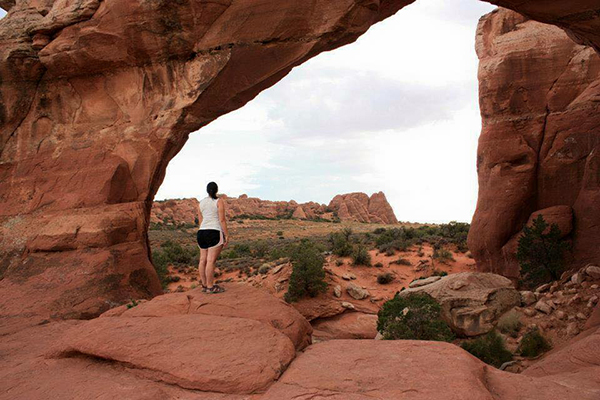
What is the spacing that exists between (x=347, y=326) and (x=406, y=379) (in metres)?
9.45

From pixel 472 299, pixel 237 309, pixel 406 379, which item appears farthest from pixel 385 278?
pixel 406 379

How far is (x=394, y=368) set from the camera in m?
3.96

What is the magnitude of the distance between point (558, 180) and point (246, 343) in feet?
48.1

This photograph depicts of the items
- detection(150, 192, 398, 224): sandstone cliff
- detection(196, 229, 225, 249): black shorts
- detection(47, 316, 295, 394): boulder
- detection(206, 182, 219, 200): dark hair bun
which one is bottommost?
detection(150, 192, 398, 224): sandstone cliff

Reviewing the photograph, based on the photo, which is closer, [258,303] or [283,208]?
[258,303]

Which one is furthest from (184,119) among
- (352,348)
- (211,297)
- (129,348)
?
(352,348)

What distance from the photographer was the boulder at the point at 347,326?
12375mm

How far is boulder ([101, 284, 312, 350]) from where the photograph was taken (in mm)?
5438

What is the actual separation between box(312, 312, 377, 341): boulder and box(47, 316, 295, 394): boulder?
7.40m

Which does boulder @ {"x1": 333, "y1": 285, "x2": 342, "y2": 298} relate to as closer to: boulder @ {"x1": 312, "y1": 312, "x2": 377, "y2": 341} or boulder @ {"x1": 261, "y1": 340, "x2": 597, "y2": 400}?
boulder @ {"x1": 312, "y1": 312, "x2": 377, "y2": 341}

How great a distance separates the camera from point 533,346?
893 cm

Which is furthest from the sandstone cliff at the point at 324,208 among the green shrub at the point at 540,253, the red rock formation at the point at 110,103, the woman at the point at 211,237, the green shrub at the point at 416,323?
the woman at the point at 211,237

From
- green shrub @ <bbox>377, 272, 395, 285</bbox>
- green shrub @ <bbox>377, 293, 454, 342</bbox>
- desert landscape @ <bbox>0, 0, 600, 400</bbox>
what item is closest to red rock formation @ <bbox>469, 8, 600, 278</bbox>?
desert landscape @ <bbox>0, 0, 600, 400</bbox>

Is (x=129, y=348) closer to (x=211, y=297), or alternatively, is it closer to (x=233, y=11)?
(x=211, y=297)
